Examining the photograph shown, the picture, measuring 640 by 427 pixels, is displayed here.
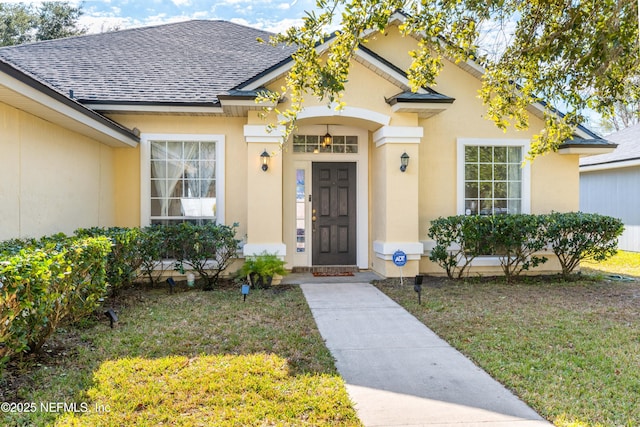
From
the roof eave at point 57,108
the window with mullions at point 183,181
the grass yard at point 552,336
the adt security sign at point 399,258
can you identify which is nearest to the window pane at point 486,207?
the grass yard at point 552,336

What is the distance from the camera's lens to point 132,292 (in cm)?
716

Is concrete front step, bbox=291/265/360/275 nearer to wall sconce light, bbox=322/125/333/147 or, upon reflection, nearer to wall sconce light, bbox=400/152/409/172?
wall sconce light, bbox=400/152/409/172

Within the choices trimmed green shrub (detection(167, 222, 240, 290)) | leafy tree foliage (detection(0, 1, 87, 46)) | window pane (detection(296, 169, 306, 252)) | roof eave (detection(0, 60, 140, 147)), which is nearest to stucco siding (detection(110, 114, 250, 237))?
roof eave (detection(0, 60, 140, 147))

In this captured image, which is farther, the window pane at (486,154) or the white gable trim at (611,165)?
the white gable trim at (611,165)

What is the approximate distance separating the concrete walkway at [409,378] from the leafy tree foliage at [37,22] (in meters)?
24.2

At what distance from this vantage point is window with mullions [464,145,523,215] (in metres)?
9.12

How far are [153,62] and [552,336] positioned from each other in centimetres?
934

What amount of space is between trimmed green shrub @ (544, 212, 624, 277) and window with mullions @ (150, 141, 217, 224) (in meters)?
6.56

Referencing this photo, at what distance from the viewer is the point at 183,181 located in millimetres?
8438

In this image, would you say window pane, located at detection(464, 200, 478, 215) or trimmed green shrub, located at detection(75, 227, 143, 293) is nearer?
trimmed green shrub, located at detection(75, 227, 143, 293)

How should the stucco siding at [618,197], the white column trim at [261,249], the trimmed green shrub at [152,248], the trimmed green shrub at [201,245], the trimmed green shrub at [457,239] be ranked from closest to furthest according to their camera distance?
the trimmed green shrub at [152,248] < the trimmed green shrub at [201,245] < the white column trim at [261,249] < the trimmed green shrub at [457,239] < the stucco siding at [618,197]

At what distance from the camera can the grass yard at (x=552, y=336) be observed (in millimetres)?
3299

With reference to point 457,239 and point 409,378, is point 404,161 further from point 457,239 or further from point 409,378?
point 409,378

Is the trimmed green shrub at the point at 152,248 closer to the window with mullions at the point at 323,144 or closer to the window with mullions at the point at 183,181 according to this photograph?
the window with mullions at the point at 183,181
